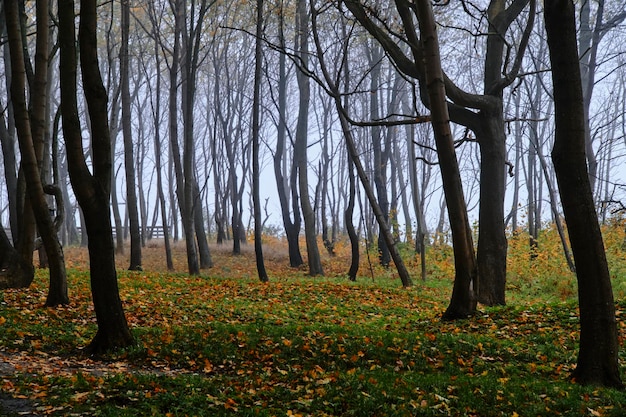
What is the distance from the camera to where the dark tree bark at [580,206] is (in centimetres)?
579

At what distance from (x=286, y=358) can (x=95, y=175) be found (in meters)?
3.37

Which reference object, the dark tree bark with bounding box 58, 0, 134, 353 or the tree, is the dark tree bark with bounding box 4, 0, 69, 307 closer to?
the dark tree bark with bounding box 58, 0, 134, 353

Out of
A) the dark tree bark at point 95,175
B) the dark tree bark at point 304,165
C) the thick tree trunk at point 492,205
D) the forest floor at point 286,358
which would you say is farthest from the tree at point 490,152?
the dark tree bark at point 304,165

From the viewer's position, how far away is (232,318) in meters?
9.79

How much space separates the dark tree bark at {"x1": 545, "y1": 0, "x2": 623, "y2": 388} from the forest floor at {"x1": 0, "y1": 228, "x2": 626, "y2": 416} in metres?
0.47

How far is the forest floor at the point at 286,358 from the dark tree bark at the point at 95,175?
46 cm

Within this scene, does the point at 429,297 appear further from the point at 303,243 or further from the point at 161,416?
the point at 303,243

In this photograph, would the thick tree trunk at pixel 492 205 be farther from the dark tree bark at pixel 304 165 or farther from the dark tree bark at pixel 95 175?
the dark tree bark at pixel 304 165

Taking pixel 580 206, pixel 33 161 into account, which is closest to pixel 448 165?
pixel 580 206

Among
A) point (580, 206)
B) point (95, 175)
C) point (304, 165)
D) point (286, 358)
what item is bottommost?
point (286, 358)

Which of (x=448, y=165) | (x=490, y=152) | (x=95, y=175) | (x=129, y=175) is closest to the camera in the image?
(x=95, y=175)

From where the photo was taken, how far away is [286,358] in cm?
727

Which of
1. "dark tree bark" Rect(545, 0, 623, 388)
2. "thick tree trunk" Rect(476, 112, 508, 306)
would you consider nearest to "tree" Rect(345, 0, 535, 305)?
"thick tree trunk" Rect(476, 112, 508, 306)

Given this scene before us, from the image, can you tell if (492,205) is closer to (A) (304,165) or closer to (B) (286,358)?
(B) (286,358)
